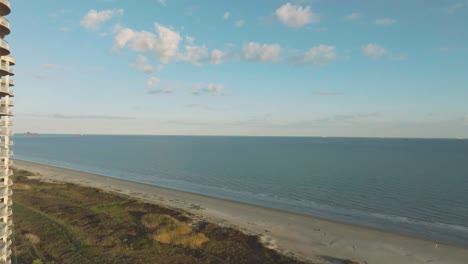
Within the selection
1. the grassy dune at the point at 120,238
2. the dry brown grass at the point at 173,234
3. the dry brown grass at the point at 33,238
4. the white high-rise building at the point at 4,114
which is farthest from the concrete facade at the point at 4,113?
the dry brown grass at the point at 173,234

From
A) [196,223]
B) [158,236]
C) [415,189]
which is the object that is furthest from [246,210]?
[415,189]

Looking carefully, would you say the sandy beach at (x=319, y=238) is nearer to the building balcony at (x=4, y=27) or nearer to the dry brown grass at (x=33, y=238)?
the dry brown grass at (x=33, y=238)

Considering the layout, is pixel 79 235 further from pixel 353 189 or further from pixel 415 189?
pixel 415 189

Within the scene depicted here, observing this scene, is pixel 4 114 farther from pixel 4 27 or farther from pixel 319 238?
pixel 319 238

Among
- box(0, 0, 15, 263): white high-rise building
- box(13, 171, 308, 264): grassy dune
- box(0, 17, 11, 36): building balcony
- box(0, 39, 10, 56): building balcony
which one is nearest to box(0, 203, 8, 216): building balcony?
box(0, 0, 15, 263): white high-rise building

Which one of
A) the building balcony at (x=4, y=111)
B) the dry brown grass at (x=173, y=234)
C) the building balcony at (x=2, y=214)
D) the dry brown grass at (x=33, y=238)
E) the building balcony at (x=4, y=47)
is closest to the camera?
the building balcony at (x=4, y=47)

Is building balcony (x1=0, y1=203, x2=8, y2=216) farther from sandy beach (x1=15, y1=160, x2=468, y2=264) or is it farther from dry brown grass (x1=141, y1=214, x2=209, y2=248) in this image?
sandy beach (x1=15, y1=160, x2=468, y2=264)
